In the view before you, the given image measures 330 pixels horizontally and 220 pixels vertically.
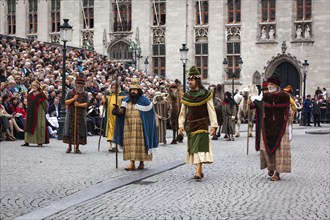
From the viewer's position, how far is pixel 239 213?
829 cm

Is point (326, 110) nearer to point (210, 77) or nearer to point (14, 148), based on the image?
point (210, 77)

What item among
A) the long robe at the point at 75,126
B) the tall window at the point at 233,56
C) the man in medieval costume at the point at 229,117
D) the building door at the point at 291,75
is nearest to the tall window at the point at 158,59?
the tall window at the point at 233,56

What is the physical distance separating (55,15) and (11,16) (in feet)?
13.2

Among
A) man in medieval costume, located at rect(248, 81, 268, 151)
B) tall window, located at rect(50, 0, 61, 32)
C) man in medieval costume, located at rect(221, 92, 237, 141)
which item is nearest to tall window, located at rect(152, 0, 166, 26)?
tall window, located at rect(50, 0, 61, 32)

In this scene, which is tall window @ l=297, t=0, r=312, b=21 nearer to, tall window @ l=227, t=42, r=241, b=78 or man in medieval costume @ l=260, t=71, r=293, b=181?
tall window @ l=227, t=42, r=241, b=78

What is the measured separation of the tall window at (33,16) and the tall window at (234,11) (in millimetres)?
15544

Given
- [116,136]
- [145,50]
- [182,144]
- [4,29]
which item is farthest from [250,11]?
[116,136]

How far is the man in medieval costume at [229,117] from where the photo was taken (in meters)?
22.8

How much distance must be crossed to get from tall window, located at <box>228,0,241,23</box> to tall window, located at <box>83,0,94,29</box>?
1062cm

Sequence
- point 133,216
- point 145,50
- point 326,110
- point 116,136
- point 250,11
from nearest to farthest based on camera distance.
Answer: point 133,216 < point 116,136 < point 326,110 < point 250,11 < point 145,50

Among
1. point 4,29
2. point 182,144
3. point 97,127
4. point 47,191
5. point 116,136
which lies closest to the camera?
point 47,191

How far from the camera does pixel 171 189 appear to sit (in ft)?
34.2

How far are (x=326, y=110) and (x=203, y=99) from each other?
28.1m

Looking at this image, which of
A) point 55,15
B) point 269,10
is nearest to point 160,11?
point 269,10
